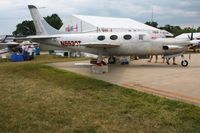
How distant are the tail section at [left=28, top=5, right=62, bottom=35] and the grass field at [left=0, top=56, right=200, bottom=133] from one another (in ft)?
35.9

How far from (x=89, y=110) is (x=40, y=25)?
16377mm

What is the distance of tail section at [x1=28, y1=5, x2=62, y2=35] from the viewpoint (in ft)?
75.5

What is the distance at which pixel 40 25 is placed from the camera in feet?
77.8

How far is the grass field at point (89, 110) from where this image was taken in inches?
276

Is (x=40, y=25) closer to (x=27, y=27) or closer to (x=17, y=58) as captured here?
(x=17, y=58)

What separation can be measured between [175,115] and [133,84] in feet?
15.7

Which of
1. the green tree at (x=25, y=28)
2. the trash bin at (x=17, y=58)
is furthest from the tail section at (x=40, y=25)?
the green tree at (x=25, y=28)

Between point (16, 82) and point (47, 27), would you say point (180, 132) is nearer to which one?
point (16, 82)

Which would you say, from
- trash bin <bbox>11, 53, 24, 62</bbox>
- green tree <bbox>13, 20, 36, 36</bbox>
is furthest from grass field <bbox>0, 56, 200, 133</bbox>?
green tree <bbox>13, 20, 36, 36</bbox>

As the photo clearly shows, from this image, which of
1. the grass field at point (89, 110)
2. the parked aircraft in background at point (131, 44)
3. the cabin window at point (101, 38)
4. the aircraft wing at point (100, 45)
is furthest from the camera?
the cabin window at point (101, 38)

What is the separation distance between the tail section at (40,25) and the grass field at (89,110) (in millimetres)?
10957

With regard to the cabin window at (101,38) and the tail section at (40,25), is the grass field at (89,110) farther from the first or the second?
the tail section at (40,25)

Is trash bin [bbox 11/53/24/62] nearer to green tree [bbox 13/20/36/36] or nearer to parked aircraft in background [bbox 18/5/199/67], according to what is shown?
parked aircraft in background [bbox 18/5/199/67]

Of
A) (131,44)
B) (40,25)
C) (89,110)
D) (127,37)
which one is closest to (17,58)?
(40,25)
